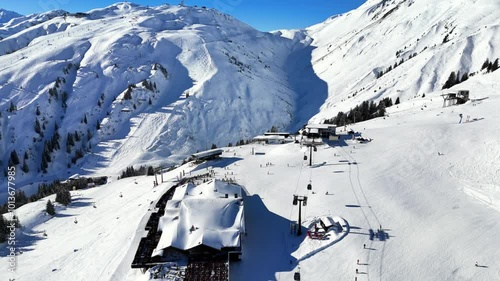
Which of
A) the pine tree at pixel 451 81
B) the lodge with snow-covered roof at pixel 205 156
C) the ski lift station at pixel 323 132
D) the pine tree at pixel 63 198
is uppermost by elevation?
the pine tree at pixel 451 81

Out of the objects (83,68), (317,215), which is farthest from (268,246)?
(83,68)

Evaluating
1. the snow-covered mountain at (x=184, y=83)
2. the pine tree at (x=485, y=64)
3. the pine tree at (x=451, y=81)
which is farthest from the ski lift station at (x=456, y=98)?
the pine tree at (x=485, y=64)

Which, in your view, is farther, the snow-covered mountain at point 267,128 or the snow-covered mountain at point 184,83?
the snow-covered mountain at point 184,83

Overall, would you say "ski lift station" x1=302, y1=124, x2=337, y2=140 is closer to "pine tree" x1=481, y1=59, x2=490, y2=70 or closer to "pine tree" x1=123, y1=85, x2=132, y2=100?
"pine tree" x1=481, y1=59, x2=490, y2=70

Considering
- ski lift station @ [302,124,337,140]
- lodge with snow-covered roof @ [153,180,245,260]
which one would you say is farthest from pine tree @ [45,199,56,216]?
ski lift station @ [302,124,337,140]

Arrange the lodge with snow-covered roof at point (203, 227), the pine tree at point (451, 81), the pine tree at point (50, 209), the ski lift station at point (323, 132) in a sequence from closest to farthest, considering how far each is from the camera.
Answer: the lodge with snow-covered roof at point (203, 227), the pine tree at point (50, 209), the ski lift station at point (323, 132), the pine tree at point (451, 81)

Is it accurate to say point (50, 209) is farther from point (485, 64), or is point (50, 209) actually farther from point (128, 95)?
point (485, 64)

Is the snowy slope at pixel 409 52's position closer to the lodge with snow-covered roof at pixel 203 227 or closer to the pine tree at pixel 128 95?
the pine tree at pixel 128 95

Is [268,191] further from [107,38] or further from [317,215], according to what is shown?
[107,38]
